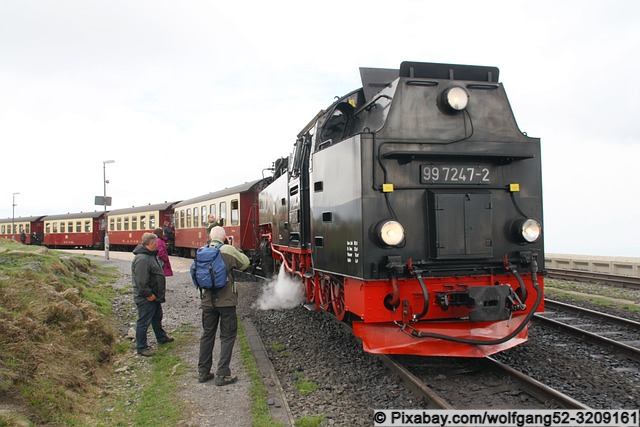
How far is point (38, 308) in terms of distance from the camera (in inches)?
225

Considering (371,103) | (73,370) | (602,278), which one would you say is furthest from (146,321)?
(602,278)

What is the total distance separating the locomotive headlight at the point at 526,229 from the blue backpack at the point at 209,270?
10.2ft

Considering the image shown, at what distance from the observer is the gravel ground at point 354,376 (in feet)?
13.7

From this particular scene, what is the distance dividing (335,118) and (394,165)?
1.92 m

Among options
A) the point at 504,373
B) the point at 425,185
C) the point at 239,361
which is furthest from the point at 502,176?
the point at 239,361

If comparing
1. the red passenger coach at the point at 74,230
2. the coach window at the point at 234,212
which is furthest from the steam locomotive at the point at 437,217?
the red passenger coach at the point at 74,230

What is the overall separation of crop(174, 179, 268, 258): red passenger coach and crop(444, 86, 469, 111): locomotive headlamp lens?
11.0 meters

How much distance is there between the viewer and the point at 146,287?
249 inches

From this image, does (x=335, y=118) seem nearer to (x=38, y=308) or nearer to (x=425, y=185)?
(x=425, y=185)

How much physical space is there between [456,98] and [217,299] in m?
3.32

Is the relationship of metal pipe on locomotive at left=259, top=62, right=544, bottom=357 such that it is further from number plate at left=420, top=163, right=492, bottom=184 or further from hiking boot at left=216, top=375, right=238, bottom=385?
hiking boot at left=216, top=375, right=238, bottom=385

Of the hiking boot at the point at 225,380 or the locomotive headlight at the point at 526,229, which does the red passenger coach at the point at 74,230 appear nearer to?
the hiking boot at the point at 225,380

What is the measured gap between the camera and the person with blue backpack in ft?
16.4

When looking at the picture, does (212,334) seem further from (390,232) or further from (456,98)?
(456,98)
